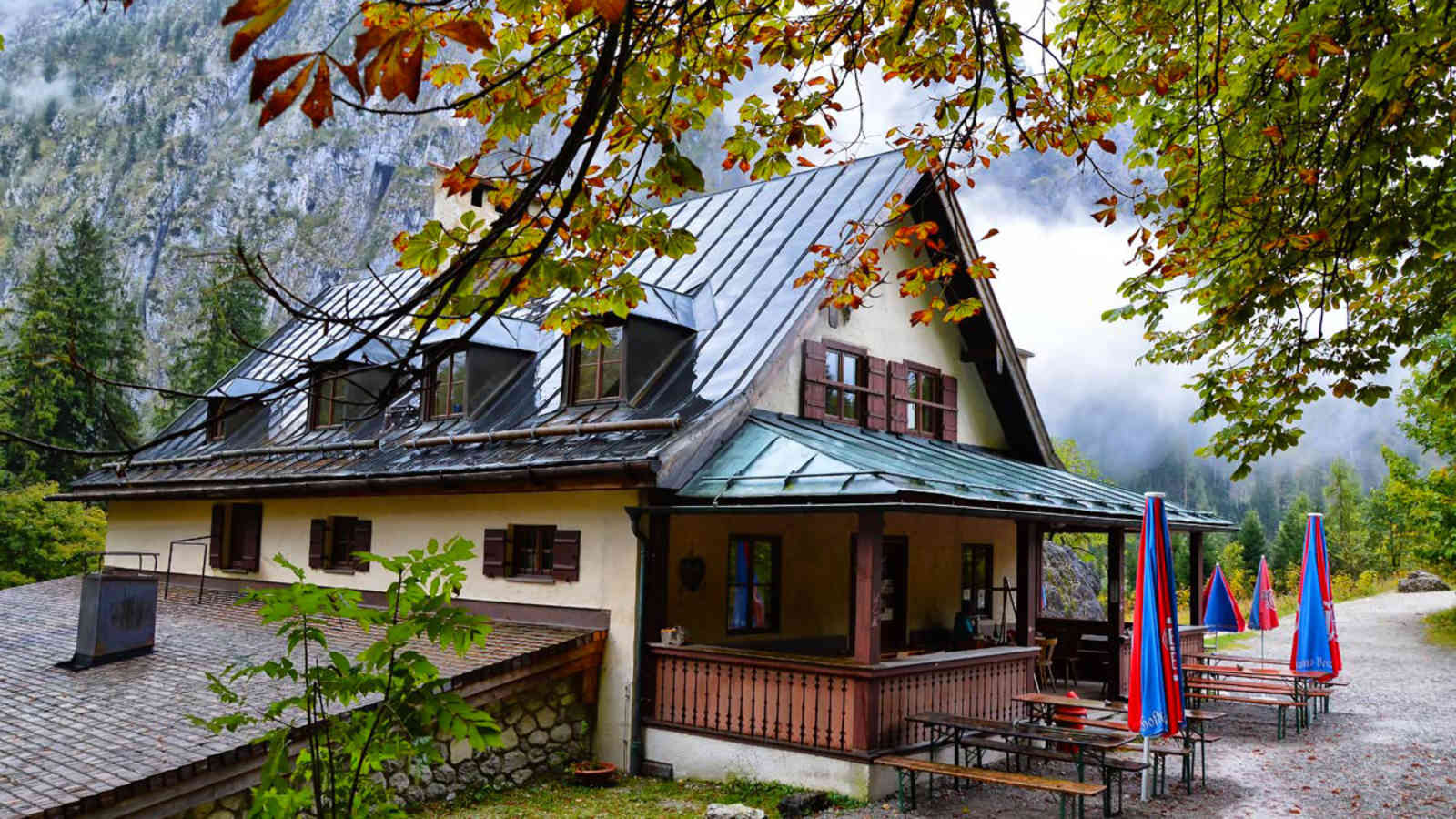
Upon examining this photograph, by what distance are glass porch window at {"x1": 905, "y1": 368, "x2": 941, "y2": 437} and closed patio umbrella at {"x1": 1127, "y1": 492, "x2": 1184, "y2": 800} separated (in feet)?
17.0

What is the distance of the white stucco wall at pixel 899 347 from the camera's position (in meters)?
13.2

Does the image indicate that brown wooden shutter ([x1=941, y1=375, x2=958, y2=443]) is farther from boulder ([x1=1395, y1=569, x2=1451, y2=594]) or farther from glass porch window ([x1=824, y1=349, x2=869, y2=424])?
boulder ([x1=1395, y1=569, x2=1451, y2=594])

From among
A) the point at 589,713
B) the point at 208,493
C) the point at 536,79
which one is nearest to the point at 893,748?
the point at 589,713

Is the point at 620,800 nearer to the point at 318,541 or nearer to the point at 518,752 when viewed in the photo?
the point at 518,752

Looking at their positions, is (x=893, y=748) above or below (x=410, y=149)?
below

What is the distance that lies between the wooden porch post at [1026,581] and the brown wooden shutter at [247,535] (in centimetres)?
1130

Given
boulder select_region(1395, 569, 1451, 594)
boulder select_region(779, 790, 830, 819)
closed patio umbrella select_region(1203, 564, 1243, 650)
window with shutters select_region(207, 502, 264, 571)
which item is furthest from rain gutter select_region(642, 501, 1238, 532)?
boulder select_region(1395, 569, 1451, 594)

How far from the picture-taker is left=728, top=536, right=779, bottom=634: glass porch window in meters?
13.4

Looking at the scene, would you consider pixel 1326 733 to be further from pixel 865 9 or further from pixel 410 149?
pixel 410 149

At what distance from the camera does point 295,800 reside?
380cm

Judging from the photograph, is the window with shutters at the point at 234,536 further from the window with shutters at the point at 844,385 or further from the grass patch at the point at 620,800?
the window with shutters at the point at 844,385

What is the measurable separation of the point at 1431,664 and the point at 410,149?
127 m

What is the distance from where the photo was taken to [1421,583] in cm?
3612

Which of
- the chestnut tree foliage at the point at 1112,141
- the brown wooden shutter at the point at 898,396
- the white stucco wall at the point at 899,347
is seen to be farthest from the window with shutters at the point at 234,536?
the chestnut tree foliage at the point at 1112,141
